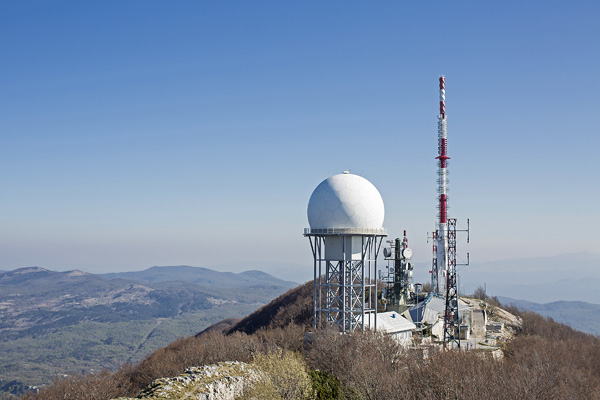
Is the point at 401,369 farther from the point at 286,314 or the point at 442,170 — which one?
the point at 286,314

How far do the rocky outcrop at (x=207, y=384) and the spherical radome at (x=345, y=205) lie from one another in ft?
60.1

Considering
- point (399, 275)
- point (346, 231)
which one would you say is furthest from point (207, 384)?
point (399, 275)

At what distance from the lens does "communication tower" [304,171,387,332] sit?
44.2 metres

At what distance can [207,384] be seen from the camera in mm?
26016

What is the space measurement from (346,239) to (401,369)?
13981 millimetres

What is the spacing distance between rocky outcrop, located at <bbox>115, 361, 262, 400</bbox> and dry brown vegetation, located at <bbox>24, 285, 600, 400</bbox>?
524 centimetres

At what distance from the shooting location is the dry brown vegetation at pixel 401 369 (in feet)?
85.2

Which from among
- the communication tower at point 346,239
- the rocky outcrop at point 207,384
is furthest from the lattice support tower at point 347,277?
the rocky outcrop at point 207,384

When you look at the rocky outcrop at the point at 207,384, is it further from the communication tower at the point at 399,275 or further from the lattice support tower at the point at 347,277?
the communication tower at the point at 399,275

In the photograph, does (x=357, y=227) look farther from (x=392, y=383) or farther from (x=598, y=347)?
(x=598, y=347)

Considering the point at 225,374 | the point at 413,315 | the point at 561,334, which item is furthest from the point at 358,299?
the point at 561,334

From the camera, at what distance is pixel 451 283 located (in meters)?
49.2

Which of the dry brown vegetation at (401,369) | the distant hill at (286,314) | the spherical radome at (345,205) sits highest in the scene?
the spherical radome at (345,205)

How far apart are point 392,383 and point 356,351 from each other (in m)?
7.73
